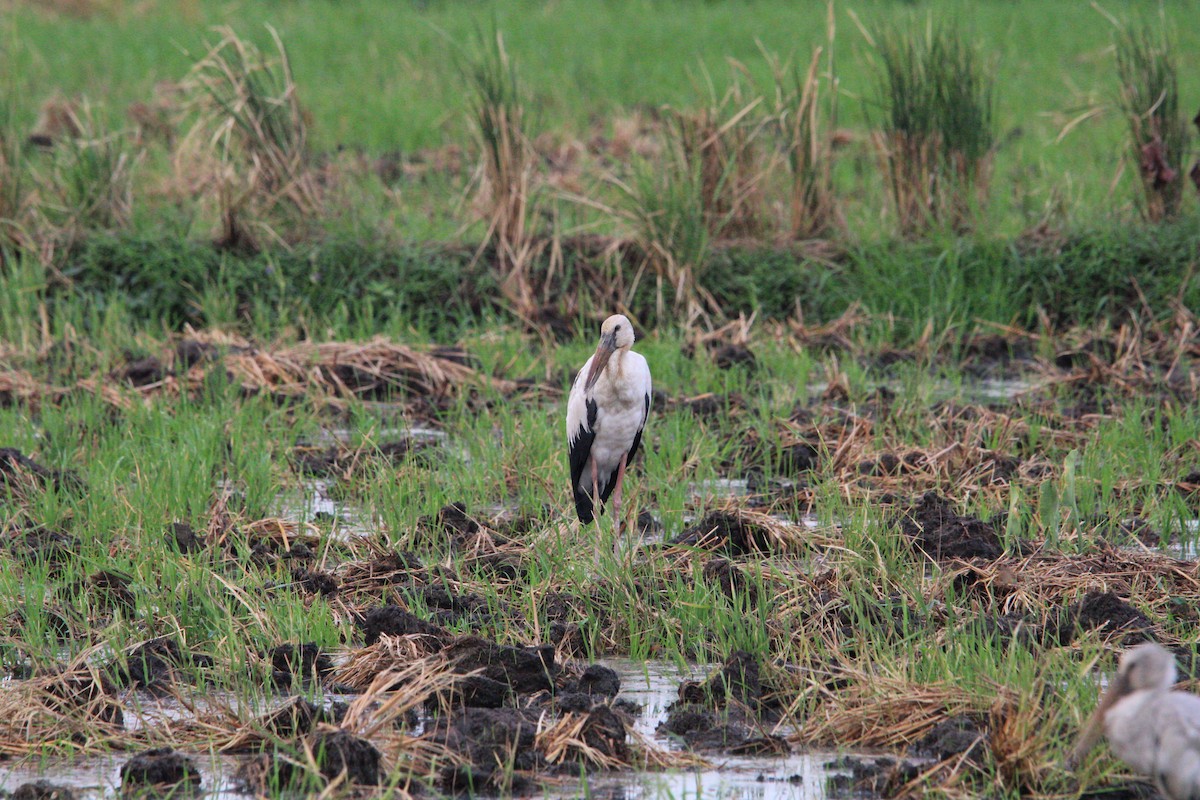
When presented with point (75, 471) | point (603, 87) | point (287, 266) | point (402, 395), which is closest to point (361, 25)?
point (603, 87)

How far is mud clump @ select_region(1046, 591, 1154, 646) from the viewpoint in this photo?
427 cm

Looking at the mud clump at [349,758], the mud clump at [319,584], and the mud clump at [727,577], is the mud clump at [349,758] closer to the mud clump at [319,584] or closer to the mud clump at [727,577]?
the mud clump at [319,584]

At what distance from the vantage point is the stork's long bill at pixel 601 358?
222 inches

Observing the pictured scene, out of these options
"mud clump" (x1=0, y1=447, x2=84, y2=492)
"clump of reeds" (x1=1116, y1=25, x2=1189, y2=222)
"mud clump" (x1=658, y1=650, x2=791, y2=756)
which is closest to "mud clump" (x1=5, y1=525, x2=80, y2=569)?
"mud clump" (x1=0, y1=447, x2=84, y2=492)

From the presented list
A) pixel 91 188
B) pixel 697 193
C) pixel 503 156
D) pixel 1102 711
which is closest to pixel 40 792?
pixel 1102 711

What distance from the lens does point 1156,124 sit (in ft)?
30.5

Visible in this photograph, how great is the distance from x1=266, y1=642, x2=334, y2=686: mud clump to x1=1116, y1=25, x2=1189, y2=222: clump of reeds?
702 centimetres

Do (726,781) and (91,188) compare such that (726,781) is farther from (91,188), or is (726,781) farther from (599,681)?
(91,188)

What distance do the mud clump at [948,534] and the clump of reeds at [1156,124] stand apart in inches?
190

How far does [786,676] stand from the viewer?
4035 millimetres

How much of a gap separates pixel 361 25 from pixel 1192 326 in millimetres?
11321

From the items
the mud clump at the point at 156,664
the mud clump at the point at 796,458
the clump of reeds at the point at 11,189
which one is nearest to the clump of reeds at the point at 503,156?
the clump of reeds at the point at 11,189

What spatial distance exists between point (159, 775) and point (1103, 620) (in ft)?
9.01

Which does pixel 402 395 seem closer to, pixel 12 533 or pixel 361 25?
pixel 12 533
